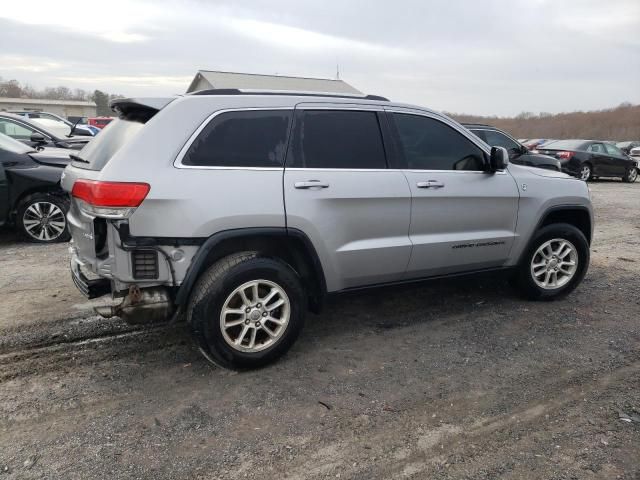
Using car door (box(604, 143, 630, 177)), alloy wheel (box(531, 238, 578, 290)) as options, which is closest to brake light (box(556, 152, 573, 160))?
car door (box(604, 143, 630, 177))

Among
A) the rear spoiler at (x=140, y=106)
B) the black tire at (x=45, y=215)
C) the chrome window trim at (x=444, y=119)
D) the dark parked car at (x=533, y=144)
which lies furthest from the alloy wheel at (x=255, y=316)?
the dark parked car at (x=533, y=144)

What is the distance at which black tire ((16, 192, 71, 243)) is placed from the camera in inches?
268

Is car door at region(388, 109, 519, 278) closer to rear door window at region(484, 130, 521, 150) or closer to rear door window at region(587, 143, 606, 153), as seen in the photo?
rear door window at region(484, 130, 521, 150)

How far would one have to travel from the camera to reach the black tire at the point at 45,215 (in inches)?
268

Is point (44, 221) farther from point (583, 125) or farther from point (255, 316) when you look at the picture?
point (583, 125)

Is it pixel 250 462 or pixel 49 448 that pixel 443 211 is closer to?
pixel 250 462

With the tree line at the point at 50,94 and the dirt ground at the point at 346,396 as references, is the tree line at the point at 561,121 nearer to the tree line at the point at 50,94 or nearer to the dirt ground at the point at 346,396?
the tree line at the point at 50,94

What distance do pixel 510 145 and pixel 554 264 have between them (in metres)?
8.35

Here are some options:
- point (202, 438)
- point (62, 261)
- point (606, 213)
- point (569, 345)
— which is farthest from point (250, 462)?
point (606, 213)

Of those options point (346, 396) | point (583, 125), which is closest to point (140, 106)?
point (346, 396)

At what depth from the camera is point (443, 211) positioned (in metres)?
4.15

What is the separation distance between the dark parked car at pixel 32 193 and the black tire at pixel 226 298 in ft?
15.0

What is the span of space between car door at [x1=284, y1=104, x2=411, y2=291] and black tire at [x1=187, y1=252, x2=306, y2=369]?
0.98ft

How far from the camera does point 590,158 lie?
55.4 feet
